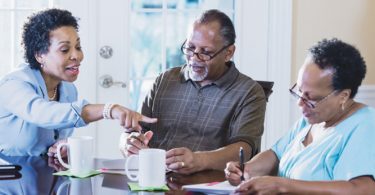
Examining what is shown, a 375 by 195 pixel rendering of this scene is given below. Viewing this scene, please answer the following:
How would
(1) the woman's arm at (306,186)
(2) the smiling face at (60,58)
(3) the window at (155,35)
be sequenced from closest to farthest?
(1) the woman's arm at (306,186) → (2) the smiling face at (60,58) → (3) the window at (155,35)

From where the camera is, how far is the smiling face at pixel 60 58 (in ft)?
8.52

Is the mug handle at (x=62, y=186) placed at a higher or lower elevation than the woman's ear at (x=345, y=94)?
lower

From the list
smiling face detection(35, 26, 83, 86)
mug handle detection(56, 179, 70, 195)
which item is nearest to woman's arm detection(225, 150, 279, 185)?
mug handle detection(56, 179, 70, 195)

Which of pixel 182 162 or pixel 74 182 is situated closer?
pixel 74 182

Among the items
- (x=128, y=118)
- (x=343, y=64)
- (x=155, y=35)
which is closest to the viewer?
(x=343, y=64)

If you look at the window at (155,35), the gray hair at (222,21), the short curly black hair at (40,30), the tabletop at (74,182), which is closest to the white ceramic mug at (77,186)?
the tabletop at (74,182)

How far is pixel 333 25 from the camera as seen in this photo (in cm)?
383

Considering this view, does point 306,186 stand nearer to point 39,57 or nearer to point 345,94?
point 345,94

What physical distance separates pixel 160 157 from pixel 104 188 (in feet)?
0.67

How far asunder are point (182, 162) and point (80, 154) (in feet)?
1.15

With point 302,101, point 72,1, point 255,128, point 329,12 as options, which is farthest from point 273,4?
point 302,101

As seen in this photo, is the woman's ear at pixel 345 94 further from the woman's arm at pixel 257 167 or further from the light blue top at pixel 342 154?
the woman's arm at pixel 257 167

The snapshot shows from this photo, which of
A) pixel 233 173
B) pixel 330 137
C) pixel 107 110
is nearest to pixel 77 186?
pixel 107 110

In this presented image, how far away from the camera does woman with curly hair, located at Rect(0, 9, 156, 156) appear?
7.58ft
